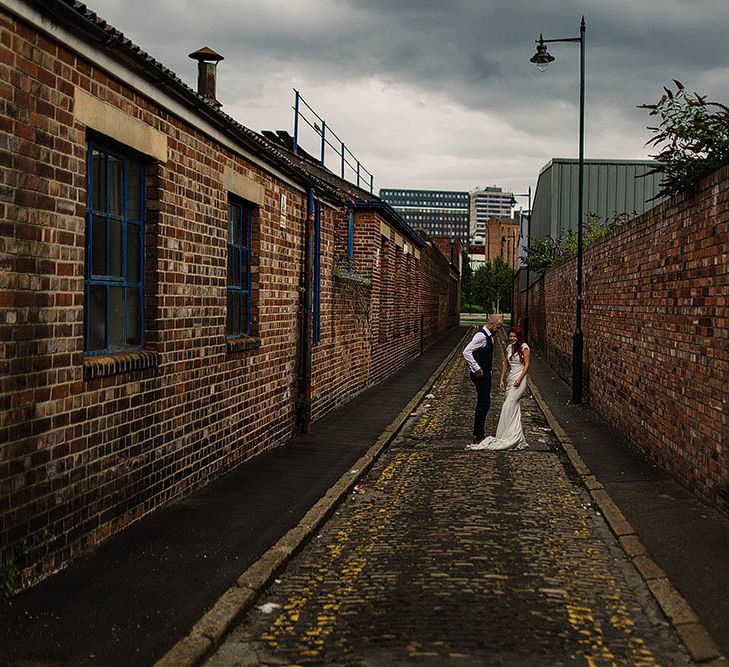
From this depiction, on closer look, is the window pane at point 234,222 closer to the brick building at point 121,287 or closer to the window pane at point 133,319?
the brick building at point 121,287

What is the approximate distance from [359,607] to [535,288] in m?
30.6

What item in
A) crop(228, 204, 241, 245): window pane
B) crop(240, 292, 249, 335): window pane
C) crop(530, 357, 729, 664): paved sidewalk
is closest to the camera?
crop(530, 357, 729, 664): paved sidewalk

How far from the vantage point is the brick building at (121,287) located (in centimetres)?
498

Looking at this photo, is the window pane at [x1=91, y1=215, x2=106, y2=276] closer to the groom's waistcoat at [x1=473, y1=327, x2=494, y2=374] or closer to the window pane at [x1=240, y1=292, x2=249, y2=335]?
the window pane at [x1=240, y1=292, x2=249, y2=335]

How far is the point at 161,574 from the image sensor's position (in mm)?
5531

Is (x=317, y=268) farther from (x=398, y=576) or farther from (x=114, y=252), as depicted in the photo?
(x=398, y=576)

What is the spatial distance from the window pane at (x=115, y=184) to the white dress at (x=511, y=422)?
6.07 m

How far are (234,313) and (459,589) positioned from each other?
511 cm

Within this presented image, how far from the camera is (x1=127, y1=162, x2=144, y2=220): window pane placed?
270 inches

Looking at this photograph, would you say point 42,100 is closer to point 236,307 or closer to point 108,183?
point 108,183

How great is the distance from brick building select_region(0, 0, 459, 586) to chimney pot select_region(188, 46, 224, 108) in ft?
8.32

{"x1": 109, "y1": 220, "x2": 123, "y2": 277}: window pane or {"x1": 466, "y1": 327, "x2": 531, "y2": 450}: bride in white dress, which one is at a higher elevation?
{"x1": 109, "y1": 220, "x2": 123, "y2": 277}: window pane

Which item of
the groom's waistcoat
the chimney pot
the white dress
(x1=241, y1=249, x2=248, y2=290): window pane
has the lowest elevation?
the white dress

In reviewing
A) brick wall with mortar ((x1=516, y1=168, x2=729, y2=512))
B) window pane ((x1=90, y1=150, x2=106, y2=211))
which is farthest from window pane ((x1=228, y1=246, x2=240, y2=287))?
brick wall with mortar ((x1=516, y1=168, x2=729, y2=512))
